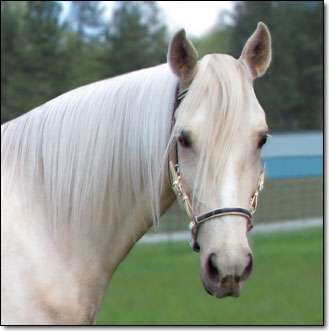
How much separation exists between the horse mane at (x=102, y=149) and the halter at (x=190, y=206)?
0.11 ft

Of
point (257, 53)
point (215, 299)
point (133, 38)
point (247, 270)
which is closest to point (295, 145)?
point (133, 38)

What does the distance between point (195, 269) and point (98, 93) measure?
174 inches

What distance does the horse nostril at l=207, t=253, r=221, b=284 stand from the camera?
1.27m

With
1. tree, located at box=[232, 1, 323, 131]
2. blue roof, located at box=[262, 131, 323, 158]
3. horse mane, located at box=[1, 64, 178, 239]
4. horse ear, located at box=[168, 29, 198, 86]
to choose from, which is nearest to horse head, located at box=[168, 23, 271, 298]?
horse ear, located at box=[168, 29, 198, 86]

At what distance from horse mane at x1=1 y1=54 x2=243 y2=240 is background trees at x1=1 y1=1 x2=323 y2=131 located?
1.11 m

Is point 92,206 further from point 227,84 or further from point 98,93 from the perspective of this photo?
point 227,84

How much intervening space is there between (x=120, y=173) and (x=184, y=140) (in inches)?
11.6

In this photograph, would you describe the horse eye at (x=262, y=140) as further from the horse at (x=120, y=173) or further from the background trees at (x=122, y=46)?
the background trees at (x=122, y=46)

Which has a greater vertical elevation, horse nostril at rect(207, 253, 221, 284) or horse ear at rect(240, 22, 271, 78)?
horse ear at rect(240, 22, 271, 78)

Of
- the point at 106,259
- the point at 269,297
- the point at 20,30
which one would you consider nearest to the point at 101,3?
the point at 20,30

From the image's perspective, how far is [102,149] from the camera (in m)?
1.57

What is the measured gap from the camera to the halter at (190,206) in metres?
1.30

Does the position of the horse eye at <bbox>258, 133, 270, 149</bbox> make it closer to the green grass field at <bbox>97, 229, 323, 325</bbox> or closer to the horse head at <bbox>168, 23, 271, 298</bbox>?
the horse head at <bbox>168, 23, 271, 298</bbox>

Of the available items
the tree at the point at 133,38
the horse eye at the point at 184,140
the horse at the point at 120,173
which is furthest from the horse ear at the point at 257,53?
the tree at the point at 133,38
